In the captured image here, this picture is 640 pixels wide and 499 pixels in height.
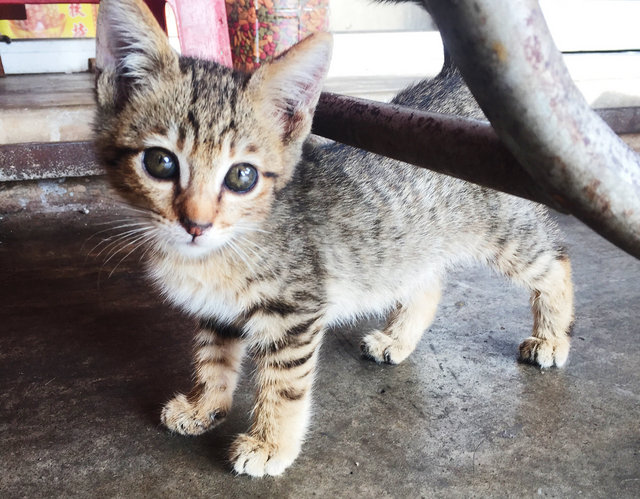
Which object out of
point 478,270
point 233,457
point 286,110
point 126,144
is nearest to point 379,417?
point 233,457

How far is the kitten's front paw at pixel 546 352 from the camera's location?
1732 mm

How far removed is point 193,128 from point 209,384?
2.21 feet

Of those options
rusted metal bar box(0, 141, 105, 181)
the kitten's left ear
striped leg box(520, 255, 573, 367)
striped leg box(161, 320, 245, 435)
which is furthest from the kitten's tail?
rusted metal bar box(0, 141, 105, 181)

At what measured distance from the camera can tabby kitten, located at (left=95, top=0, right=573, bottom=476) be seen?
119cm

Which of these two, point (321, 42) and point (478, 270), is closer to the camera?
point (321, 42)

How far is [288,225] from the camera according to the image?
1.41 metres

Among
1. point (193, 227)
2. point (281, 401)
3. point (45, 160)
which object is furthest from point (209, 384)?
point (45, 160)

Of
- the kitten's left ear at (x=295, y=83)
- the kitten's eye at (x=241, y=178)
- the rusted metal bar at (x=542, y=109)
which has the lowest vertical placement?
the kitten's eye at (x=241, y=178)

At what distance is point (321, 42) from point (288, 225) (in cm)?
44

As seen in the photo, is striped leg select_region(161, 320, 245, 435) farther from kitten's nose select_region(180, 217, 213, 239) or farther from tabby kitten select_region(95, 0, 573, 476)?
kitten's nose select_region(180, 217, 213, 239)

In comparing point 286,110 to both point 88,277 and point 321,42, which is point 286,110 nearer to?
point 321,42

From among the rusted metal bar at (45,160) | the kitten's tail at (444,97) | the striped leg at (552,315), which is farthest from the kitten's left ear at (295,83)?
the rusted metal bar at (45,160)

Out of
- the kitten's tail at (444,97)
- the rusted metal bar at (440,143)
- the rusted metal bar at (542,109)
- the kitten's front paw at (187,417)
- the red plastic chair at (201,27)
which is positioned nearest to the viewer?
the rusted metal bar at (542,109)

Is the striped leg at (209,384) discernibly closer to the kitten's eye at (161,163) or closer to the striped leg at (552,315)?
the kitten's eye at (161,163)
